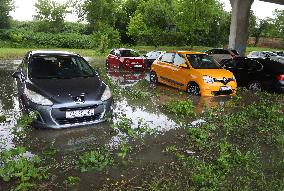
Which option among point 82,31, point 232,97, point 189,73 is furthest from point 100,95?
point 82,31

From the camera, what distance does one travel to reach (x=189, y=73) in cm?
1212

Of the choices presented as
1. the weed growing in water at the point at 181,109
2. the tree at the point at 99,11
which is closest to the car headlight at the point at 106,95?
the weed growing in water at the point at 181,109

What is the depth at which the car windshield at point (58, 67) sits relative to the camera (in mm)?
7889

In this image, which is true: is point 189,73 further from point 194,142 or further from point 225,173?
point 225,173

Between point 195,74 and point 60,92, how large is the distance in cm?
623

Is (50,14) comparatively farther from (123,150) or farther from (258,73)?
(123,150)

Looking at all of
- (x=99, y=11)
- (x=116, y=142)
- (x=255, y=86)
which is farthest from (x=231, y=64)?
(x=99, y=11)

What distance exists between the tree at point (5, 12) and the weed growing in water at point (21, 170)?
4598 centimetres

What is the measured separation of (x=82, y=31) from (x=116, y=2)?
19.9 m

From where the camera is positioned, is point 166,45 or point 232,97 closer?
point 232,97

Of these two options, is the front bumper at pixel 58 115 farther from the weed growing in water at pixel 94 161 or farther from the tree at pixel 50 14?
the tree at pixel 50 14

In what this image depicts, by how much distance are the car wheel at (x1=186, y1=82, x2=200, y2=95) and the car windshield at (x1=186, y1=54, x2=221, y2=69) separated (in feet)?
2.40

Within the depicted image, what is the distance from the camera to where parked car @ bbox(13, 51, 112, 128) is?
22.0 ft

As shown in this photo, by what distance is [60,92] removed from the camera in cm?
695
